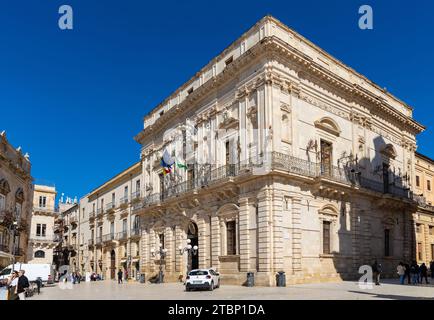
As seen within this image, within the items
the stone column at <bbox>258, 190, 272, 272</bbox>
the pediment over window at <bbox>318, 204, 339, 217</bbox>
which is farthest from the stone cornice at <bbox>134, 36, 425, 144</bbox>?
the pediment over window at <bbox>318, 204, 339, 217</bbox>

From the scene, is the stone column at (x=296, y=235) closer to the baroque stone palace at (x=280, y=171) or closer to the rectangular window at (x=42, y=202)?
the baroque stone palace at (x=280, y=171)

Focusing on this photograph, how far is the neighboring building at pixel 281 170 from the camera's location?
2364 centimetres

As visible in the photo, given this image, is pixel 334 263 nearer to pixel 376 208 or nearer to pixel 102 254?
pixel 376 208

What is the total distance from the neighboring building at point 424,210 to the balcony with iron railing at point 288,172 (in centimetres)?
353

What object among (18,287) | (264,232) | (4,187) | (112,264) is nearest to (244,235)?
(264,232)

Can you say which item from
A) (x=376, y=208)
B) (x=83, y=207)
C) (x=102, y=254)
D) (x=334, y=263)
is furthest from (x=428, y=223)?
(x=83, y=207)

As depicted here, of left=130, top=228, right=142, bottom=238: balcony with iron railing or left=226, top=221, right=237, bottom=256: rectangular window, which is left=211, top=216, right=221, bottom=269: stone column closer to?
left=226, top=221, right=237, bottom=256: rectangular window

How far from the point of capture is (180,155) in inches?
1267

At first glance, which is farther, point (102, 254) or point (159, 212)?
point (102, 254)

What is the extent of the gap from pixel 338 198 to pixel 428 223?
14.4 m

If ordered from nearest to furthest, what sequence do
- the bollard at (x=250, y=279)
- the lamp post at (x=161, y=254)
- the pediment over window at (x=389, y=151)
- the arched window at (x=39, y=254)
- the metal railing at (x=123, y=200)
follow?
the bollard at (x=250, y=279), the lamp post at (x=161, y=254), the pediment over window at (x=389, y=151), the metal railing at (x=123, y=200), the arched window at (x=39, y=254)

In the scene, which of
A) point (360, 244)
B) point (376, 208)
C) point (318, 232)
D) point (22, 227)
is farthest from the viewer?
point (22, 227)

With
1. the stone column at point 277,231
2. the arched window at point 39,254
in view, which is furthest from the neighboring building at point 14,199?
the stone column at point 277,231

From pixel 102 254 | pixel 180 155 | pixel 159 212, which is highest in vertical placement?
pixel 180 155
